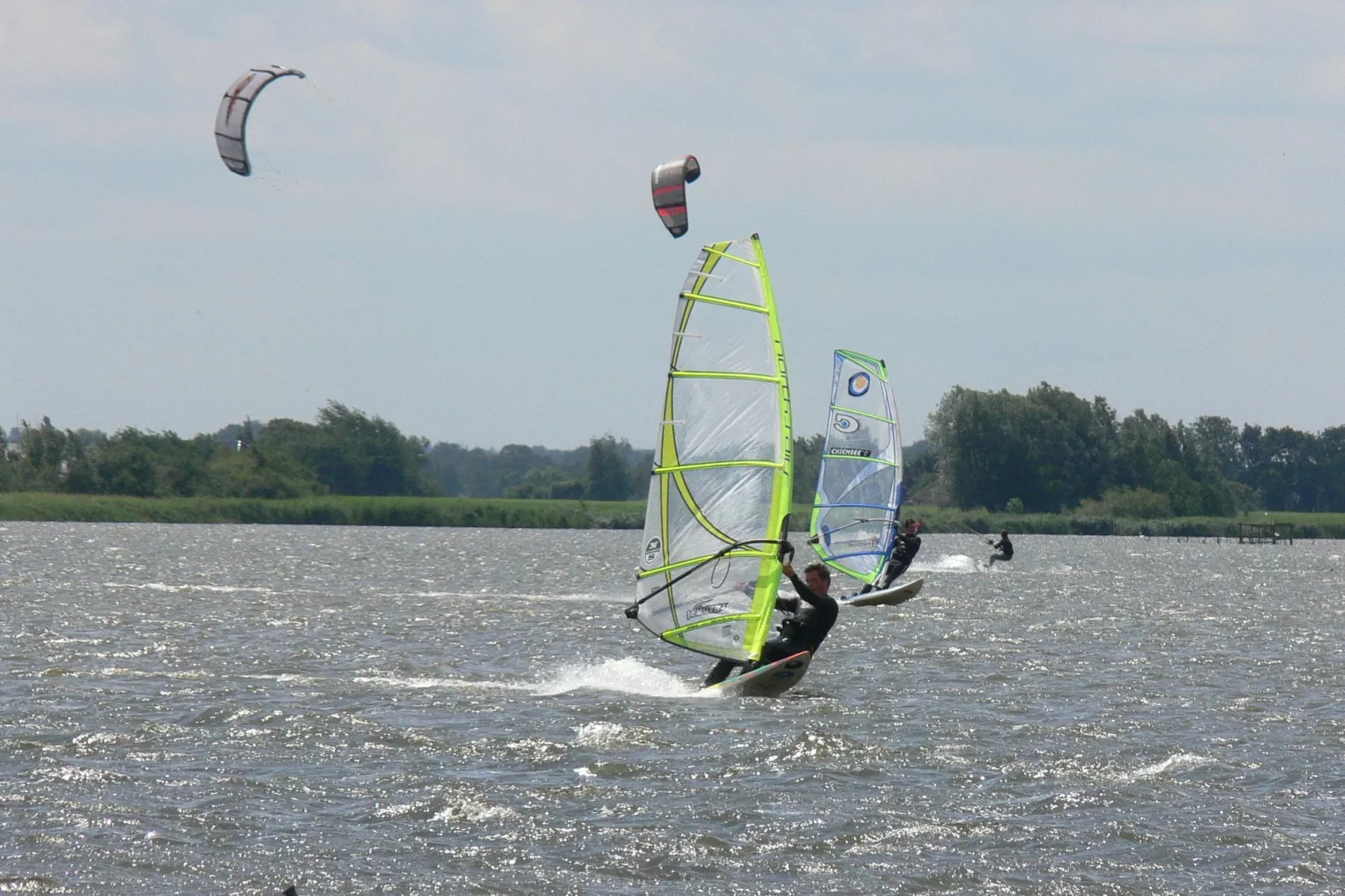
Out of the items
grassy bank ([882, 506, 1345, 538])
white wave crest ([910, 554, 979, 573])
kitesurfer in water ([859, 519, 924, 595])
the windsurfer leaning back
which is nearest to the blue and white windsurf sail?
kitesurfer in water ([859, 519, 924, 595])

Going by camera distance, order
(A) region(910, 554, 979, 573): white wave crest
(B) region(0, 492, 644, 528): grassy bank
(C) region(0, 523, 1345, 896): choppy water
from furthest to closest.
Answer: (B) region(0, 492, 644, 528): grassy bank → (A) region(910, 554, 979, 573): white wave crest → (C) region(0, 523, 1345, 896): choppy water

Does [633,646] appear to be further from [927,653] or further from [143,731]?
[143,731]

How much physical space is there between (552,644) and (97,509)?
71183 mm

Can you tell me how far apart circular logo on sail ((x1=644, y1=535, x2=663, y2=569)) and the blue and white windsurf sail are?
13.6 metres

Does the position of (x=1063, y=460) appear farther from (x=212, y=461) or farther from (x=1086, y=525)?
(x=212, y=461)

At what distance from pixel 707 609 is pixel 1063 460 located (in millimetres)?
91903

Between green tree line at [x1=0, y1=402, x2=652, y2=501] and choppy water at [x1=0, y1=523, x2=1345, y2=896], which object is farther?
green tree line at [x1=0, y1=402, x2=652, y2=501]

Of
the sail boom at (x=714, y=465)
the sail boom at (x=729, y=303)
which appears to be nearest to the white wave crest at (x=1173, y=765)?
the sail boom at (x=714, y=465)

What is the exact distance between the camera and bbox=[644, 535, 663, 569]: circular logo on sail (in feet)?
48.1

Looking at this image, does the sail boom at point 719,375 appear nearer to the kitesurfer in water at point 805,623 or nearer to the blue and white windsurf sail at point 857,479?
the kitesurfer in water at point 805,623

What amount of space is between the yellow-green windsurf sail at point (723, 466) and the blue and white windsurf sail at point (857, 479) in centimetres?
1364

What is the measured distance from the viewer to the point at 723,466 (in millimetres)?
14484

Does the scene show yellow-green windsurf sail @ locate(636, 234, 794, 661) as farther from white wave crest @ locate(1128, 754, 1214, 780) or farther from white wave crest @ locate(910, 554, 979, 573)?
white wave crest @ locate(910, 554, 979, 573)

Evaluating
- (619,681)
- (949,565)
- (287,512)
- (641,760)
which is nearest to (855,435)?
(619,681)
